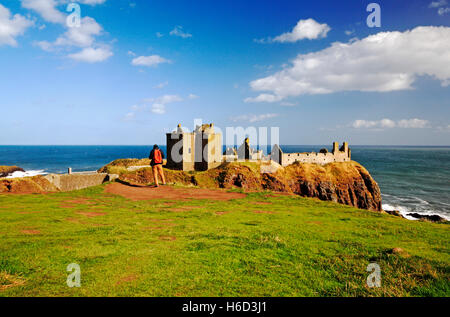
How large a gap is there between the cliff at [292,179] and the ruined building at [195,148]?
247 cm

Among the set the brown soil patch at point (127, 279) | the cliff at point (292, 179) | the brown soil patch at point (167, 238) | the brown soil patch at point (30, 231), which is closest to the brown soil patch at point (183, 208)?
the brown soil patch at point (167, 238)

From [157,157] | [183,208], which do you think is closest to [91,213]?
[183,208]

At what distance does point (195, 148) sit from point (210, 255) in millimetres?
30766

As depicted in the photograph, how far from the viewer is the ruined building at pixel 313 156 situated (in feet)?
143

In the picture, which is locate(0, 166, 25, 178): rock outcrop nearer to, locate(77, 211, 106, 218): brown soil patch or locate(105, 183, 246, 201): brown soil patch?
locate(105, 183, 246, 201): brown soil patch

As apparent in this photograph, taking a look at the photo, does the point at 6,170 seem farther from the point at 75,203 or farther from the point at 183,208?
the point at 183,208

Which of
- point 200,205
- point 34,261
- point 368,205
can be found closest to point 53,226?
point 34,261

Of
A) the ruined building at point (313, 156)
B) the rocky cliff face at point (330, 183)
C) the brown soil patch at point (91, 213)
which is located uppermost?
the ruined building at point (313, 156)

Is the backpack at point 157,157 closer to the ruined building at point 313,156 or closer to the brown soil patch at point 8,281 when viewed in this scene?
the brown soil patch at point 8,281

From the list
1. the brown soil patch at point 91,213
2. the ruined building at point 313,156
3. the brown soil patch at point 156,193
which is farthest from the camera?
the ruined building at point 313,156

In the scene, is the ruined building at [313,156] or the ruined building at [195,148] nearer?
the ruined building at [195,148]

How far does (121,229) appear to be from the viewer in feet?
30.8
